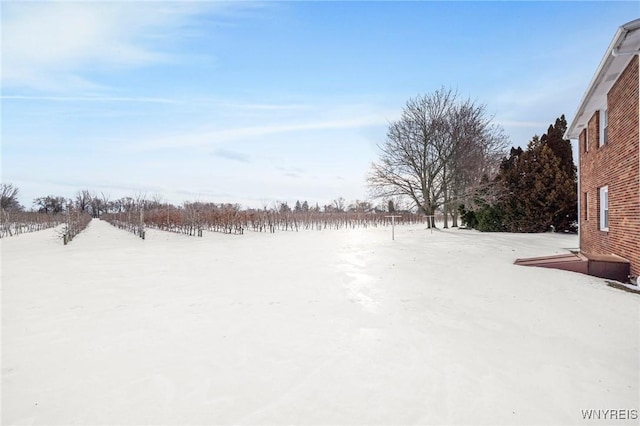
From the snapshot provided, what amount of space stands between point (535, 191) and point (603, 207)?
9866 mm

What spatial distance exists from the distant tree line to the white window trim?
950 cm

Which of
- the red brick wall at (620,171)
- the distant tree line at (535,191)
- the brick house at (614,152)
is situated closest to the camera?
the brick house at (614,152)

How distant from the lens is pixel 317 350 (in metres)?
3.44

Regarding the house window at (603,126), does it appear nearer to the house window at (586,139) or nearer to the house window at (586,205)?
the house window at (586,139)

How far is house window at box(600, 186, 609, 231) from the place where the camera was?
8945 millimetres

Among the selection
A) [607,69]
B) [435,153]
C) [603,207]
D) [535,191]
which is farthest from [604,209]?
[435,153]

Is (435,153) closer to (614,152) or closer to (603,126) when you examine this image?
(603,126)

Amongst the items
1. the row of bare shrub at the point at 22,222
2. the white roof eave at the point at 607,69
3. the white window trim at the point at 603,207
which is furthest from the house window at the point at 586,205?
the row of bare shrub at the point at 22,222

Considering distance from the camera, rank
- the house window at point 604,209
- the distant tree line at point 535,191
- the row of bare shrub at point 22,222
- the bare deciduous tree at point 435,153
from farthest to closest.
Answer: the bare deciduous tree at point 435,153 < the row of bare shrub at point 22,222 < the distant tree line at point 535,191 < the house window at point 604,209

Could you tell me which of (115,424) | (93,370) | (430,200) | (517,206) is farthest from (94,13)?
(517,206)

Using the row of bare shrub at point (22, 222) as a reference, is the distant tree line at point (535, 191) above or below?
above

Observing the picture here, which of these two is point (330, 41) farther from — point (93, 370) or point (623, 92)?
point (93, 370)

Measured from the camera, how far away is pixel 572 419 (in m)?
2.35

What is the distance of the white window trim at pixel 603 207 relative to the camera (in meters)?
8.95
